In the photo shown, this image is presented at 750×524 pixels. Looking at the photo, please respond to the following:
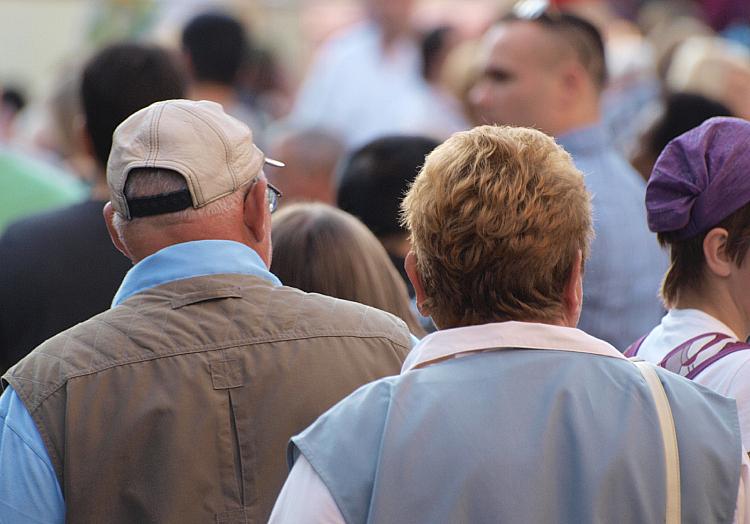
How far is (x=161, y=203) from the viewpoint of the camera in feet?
7.88

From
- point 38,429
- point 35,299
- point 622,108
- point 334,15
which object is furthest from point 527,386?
point 334,15

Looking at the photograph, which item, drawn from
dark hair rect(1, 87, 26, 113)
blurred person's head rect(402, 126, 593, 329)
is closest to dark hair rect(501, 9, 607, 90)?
blurred person's head rect(402, 126, 593, 329)

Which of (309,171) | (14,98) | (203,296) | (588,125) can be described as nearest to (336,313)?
(203,296)

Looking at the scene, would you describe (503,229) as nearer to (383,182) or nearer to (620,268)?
(383,182)

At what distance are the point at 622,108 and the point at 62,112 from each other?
3.60 m

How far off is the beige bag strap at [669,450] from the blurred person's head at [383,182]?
1.97 meters

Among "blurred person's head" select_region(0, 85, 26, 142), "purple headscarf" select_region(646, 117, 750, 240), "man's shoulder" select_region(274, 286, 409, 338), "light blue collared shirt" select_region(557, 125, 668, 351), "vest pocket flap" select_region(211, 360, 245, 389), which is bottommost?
"blurred person's head" select_region(0, 85, 26, 142)

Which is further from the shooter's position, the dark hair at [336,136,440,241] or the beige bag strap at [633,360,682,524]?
the dark hair at [336,136,440,241]

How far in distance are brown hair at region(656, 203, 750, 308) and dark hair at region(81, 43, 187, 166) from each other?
1862 millimetres

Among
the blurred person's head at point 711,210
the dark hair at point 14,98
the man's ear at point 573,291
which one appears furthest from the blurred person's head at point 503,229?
the dark hair at point 14,98

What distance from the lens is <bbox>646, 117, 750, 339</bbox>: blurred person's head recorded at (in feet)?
8.49

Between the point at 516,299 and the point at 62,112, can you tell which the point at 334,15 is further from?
the point at 516,299

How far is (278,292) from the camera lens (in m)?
2.46

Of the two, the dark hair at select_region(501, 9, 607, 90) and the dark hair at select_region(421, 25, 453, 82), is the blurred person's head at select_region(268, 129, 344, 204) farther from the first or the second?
the dark hair at select_region(421, 25, 453, 82)
